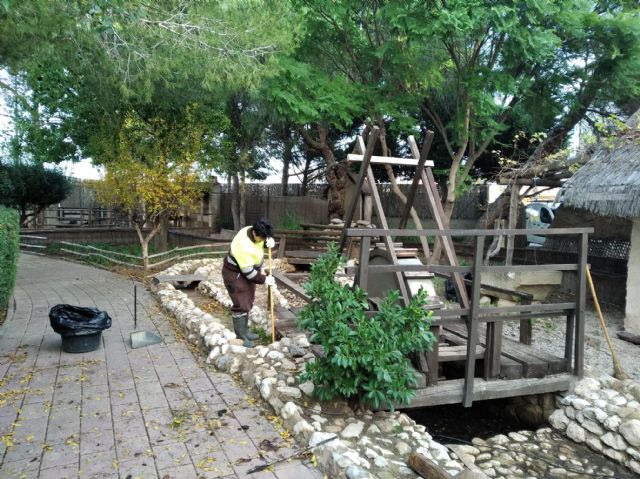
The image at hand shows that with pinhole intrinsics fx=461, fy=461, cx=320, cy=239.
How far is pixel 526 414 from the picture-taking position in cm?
526

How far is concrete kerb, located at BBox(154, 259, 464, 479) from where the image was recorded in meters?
3.16

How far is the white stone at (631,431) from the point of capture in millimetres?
4160

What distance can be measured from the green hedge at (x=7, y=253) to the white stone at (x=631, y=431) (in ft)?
24.0

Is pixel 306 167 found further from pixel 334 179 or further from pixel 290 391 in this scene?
pixel 290 391

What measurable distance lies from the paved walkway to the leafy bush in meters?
0.62

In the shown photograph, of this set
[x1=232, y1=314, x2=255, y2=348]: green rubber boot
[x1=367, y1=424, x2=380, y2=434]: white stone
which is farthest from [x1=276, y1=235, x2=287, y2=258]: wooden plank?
[x1=367, y1=424, x2=380, y2=434]: white stone

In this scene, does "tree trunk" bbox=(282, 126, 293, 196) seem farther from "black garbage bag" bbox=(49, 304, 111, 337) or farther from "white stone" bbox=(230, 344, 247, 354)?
"white stone" bbox=(230, 344, 247, 354)

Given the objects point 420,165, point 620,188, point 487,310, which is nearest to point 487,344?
point 487,310

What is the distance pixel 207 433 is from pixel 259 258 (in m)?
2.45

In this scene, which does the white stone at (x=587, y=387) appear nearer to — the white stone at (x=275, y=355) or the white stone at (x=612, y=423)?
the white stone at (x=612, y=423)

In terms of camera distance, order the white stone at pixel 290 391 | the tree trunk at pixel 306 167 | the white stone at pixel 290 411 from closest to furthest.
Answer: the white stone at pixel 290 411 → the white stone at pixel 290 391 → the tree trunk at pixel 306 167

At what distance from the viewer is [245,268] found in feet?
17.8

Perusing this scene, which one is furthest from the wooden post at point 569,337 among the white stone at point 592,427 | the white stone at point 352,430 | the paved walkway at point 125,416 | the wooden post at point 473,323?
the paved walkway at point 125,416

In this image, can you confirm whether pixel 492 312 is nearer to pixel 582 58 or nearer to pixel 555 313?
pixel 555 313
